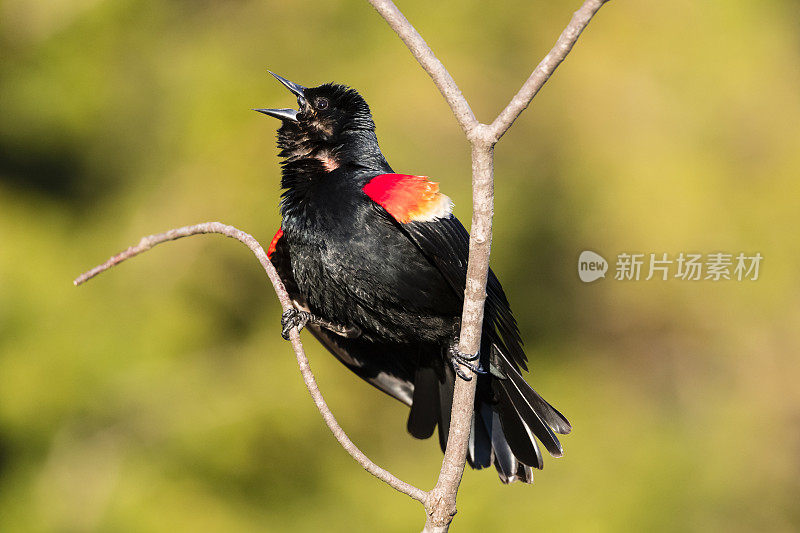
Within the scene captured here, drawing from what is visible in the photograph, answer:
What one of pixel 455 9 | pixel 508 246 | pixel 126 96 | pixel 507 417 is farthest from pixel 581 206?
pixel 126 96

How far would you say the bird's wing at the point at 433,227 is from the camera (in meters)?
2.29

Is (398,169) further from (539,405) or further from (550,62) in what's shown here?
(550,62)

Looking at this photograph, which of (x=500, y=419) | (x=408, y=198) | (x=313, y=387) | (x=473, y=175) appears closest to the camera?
(x=473, y=175)

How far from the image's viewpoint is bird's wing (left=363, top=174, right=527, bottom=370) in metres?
2.29

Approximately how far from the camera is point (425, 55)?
154cm

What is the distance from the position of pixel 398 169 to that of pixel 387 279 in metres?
2.62

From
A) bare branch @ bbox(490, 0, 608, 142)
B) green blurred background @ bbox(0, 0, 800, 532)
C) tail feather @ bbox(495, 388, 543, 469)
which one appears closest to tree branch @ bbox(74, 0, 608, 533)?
bare branch @ bbox(490, 0, 608, 142)

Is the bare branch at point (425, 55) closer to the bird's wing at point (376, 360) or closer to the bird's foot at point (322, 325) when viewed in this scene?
the bird's foot at point (322, 325)

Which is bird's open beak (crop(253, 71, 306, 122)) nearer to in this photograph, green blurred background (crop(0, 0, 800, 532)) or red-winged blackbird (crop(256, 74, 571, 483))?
red-winged blackbird (crop(256, 74, 571, 483))

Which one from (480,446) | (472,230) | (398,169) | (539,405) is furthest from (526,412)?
→ (398,169)

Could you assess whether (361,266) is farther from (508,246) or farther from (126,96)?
(126,96)

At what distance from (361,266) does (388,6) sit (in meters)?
0.95

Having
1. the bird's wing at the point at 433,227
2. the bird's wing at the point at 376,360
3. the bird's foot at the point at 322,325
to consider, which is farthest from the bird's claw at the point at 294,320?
the bird's wing at the point at 433,227

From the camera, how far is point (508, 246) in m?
5.24
